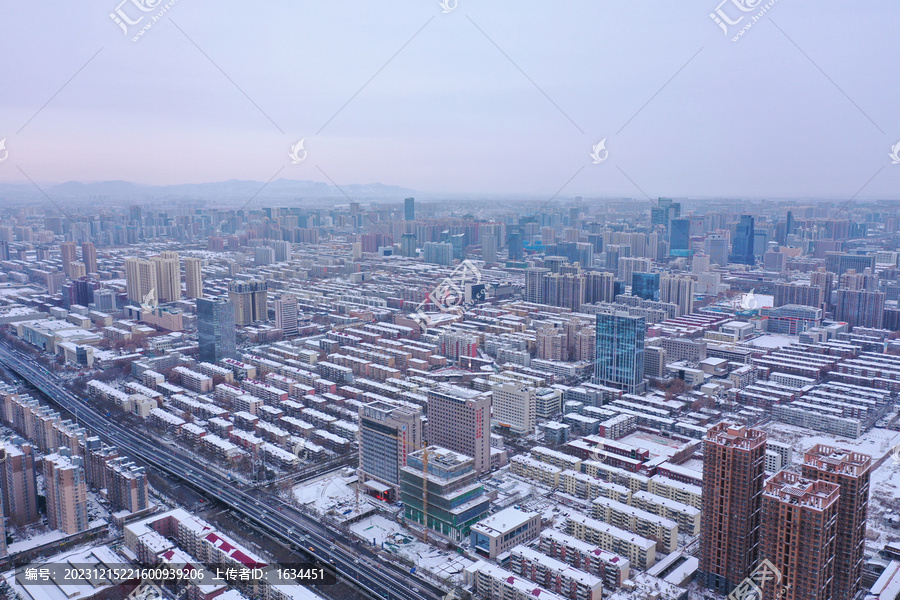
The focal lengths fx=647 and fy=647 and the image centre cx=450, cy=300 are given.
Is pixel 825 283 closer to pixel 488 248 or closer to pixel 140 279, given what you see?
pixel 488 248

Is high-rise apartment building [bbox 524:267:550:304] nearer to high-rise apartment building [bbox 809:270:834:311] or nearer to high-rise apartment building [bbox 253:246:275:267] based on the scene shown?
high-rise apartment building [bbox 809:270:834:311]

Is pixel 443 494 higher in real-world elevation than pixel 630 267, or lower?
lower

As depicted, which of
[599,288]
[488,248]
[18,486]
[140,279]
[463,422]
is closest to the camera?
[18,486]

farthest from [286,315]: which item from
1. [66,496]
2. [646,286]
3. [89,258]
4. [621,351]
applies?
[89,258]

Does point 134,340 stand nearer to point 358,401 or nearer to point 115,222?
point 358,401

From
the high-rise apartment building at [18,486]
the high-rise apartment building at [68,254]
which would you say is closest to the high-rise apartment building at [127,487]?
the high-rise apartment building at [18,486]

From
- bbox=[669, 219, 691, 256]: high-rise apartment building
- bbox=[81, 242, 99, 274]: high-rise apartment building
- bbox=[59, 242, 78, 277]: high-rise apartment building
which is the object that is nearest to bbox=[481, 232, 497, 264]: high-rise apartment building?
bbox=[669, 219, 691, 256]: high-rise apartment building

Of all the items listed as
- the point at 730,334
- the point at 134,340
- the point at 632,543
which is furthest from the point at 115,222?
the point at 632,543
